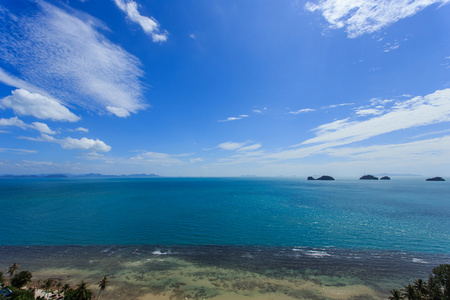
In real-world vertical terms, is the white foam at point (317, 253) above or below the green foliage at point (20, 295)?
below

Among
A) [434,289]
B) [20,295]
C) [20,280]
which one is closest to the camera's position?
[20,295]

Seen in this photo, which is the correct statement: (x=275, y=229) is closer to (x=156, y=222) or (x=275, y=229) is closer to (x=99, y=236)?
(x=156, y=222)

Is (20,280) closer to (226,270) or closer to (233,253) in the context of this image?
(226,270)

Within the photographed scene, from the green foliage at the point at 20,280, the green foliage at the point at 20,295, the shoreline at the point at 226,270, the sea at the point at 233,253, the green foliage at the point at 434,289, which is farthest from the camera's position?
the sea at the point at 233,253

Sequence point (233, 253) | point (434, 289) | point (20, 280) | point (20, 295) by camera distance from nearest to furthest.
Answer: point (20, 295)
point (434, 289)
point (20, 280)
point (233, 253)

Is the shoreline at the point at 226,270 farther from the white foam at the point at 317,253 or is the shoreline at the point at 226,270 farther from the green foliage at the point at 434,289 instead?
the green foliage at the point at 434,289

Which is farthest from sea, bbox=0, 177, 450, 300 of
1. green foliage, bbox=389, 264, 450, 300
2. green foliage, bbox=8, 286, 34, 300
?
green foliage, bbox=8, 286, 34, 300

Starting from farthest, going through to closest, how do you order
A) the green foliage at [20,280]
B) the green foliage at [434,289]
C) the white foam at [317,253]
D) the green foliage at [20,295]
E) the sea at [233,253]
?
1. the white foam at [317,253]
2. the sea at [233,253]
3. the green foliage at [20,280]
4. the green foliage at [434,289]
5. the green foliage at [20,295]

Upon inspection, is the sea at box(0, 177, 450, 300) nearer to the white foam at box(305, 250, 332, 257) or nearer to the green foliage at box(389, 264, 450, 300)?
the white foam at box(305, 250, 332, 257)

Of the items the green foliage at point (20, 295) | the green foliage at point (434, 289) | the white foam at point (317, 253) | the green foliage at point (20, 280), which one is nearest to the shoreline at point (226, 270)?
the white foam at point (317, 253)

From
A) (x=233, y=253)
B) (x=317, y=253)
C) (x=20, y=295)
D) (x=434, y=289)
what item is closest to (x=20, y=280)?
(x=20, y=295)

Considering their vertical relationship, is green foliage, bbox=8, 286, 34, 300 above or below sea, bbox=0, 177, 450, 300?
above

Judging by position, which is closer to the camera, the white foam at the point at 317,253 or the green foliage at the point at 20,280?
the green foliage at the point at 20,280

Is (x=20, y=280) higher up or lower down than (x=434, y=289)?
lower down
